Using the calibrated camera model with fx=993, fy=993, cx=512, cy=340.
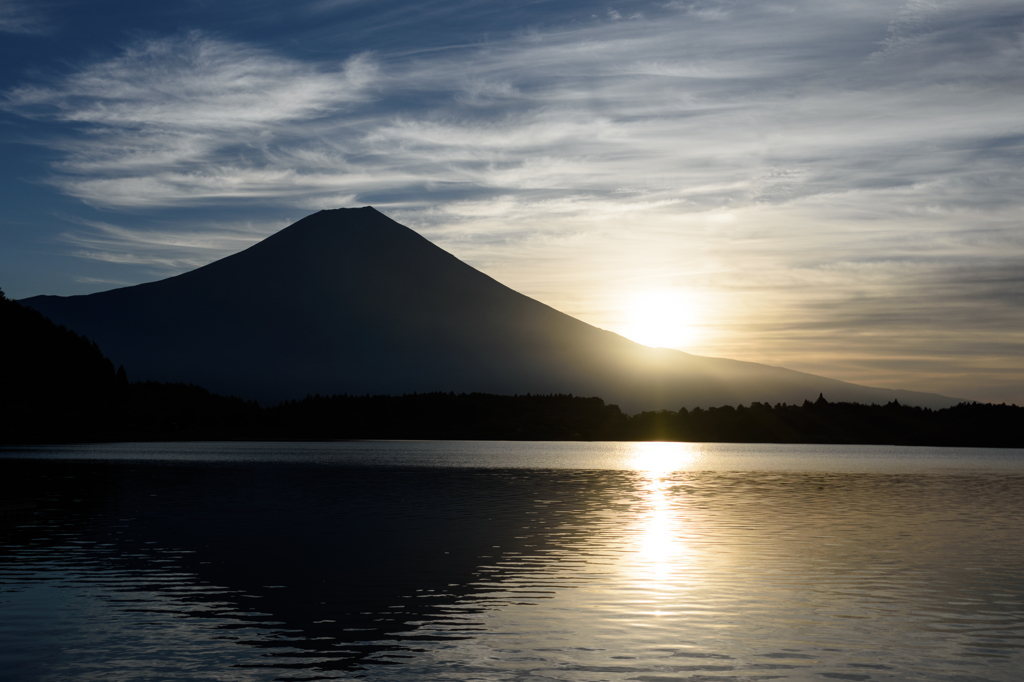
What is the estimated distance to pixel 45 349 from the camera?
136625 millimetres

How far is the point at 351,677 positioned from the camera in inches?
702

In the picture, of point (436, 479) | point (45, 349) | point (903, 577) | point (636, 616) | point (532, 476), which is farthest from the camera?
point (45, 349)

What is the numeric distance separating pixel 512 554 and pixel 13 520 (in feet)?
83.5

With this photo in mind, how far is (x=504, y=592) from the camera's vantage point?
1068 inches

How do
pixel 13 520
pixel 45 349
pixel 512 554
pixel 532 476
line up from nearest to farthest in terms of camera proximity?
pixel 512 554 → pixel 13 520 → pixel 532 476 → pixel 45 349

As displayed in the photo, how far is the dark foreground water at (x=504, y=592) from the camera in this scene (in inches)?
755

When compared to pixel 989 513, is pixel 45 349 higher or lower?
higher

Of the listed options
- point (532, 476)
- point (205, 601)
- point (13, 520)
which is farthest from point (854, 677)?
point (532, 476)

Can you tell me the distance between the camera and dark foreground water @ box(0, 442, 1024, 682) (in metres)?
19.2

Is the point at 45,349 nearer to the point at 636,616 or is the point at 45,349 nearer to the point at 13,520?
the point at 13,520

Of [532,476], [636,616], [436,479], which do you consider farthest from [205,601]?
[532,476]

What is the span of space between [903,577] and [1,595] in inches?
1019

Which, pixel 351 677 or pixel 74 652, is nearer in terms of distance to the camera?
pixel 351 677

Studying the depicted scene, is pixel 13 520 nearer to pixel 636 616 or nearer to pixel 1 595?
pixel 1 595
